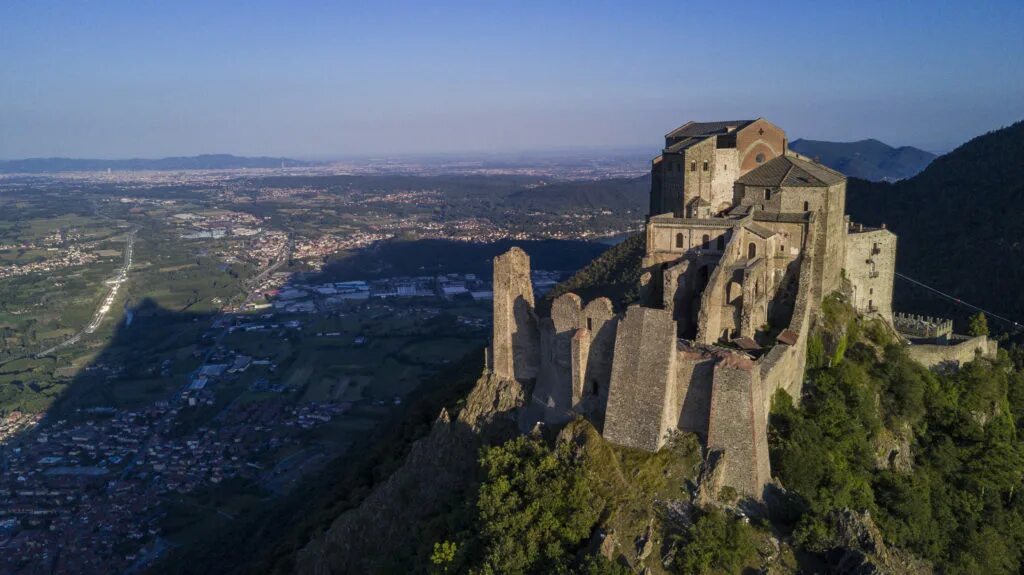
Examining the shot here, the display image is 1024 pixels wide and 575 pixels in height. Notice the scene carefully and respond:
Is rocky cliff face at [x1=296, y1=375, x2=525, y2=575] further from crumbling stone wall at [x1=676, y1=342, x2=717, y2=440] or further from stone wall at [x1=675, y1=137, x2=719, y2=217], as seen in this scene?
stone wall at [x1=675, y1=137, x2=719, y2=217]

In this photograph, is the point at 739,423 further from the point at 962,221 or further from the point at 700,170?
the point at 962,221

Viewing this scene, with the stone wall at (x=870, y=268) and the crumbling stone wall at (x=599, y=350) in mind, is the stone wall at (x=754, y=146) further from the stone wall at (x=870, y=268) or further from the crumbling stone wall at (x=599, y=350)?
the crumbling stone wall at (x=599, y=350)

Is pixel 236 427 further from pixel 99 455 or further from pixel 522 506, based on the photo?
pixel 522 506

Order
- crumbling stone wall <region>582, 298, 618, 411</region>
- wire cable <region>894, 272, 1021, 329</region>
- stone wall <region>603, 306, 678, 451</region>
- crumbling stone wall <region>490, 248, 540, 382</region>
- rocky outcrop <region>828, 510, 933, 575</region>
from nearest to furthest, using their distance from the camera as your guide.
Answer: rocky outcrop <region>828, 510, 933, 575</region>, stone wall <region>603, 306, 678, 451</region>, crumbling stone wall <region>582, 298, 618, 411</region>, crumbling stone wall <region>490, 248, 540, 382</region>, wire cable <region>894, 272, 1021, 329</region>

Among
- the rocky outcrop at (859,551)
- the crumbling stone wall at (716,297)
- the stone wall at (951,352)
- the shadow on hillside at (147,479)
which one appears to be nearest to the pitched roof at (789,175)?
the crumbling stone wall at (716,297)

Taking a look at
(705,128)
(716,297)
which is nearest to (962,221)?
(705,128)

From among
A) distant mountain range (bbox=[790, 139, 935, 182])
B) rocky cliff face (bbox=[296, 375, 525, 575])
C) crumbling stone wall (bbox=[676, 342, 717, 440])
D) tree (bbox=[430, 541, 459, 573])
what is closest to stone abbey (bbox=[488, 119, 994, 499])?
crumbling stone wall (bbox=[676, 342, 717, 440])
